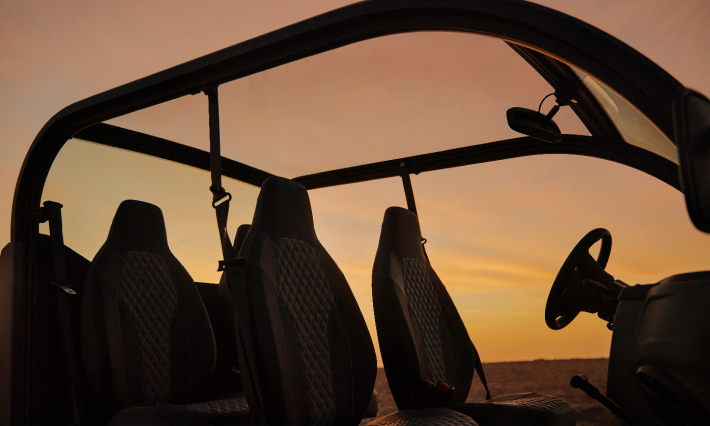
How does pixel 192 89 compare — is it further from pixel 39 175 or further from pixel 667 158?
pixel 667 158

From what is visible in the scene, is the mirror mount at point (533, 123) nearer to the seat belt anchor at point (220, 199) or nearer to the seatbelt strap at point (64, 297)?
the seat belt anchor at point (220, 199)

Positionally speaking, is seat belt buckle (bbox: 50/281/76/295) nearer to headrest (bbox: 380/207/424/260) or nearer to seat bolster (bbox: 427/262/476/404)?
headrest (bbox: 380/207/424/260)

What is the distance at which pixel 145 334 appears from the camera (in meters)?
2.36

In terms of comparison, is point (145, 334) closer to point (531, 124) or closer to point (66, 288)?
point (66, 288)

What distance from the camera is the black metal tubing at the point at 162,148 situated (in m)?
2.58

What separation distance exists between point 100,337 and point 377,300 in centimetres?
111

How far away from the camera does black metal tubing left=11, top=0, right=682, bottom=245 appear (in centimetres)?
102

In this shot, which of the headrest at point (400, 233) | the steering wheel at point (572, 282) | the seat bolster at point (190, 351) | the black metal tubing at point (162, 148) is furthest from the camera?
the black metal tubing at point (162, 148)

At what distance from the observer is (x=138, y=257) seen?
2.46m

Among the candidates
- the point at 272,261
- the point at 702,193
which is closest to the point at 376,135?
the point at 272,261

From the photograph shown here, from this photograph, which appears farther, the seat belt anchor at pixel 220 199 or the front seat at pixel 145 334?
the front seat at pixel 145 334

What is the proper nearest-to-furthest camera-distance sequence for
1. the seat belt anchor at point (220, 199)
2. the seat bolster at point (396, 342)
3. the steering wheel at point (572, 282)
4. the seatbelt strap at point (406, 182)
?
the seat belt anchor at point (220, 199)
the seat bolster at point (396, 342)
the steering wheel at point (572, 282)
the seatbelt strap at point (406, 182)

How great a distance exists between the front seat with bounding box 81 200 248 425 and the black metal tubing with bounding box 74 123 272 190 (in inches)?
15.3

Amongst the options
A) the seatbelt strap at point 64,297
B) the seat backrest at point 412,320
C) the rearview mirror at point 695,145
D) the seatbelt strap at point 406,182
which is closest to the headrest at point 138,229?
the seatbelt strap at point 64,297
